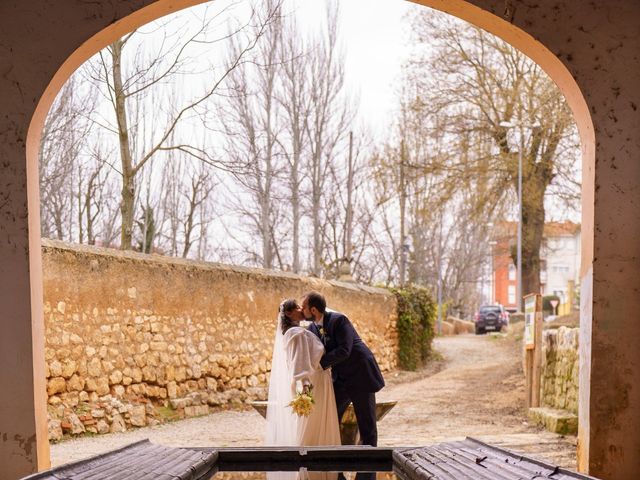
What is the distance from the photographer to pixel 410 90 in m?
20.8

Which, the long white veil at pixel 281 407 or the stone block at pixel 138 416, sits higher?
the long white veil at pixel 281 407

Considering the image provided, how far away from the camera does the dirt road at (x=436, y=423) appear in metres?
7.17

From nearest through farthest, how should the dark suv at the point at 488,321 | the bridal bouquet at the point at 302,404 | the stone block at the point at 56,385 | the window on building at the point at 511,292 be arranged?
the bridal bouquet at the point at 302,404, the stone block at the point at 56,385, the dark suv at the point at 488,321, the window on building at the point at 511,292

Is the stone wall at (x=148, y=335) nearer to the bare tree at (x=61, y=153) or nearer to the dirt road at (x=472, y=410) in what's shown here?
the dirt road at (x=472, y=410)

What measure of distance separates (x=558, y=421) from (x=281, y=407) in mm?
3683

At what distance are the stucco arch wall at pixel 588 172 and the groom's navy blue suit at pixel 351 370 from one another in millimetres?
1862

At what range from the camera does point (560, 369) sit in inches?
350

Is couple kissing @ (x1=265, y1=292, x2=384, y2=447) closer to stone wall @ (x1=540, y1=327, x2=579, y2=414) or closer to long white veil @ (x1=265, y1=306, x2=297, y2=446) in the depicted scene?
long white veil @ (x1=265, y1=306, x2=297, y2=446)

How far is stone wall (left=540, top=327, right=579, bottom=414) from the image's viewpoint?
823cm

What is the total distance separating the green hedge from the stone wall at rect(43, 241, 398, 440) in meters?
4.92

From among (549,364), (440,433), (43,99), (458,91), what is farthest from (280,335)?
(458,91)

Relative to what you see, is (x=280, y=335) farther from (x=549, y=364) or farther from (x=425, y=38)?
(x=425, y=38)

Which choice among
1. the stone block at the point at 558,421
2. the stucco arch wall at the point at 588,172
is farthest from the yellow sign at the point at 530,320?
the stucco arch wall at the point at 588,172

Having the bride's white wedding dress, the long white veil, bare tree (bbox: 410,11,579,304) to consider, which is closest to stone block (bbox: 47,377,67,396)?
the long white veil
